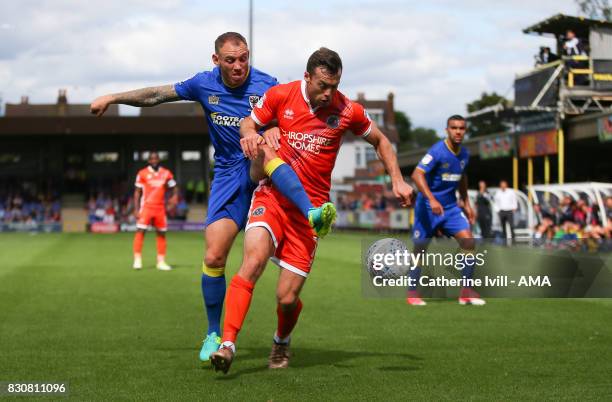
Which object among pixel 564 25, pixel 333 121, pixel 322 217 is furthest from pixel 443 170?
pixel 564 25

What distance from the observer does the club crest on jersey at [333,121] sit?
6.97m

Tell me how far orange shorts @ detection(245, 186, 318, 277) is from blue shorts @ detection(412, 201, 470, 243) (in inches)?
208

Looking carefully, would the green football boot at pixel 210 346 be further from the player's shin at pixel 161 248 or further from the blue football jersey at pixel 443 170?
A: the player's shin at pixel 161 248

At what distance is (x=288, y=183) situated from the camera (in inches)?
259

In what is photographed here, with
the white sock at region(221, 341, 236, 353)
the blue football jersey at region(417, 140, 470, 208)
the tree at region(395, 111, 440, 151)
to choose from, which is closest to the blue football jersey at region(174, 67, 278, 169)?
the white sock at region(221, 341, 236, 353)

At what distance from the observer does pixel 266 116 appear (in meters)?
6.93

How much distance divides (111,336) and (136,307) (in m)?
2.83

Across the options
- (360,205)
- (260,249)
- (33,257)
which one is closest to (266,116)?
(260,249)

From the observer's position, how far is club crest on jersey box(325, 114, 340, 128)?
6.97 m

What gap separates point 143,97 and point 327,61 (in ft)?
5.91

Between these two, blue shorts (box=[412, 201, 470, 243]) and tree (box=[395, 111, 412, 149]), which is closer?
blue shorts (box=[412, 201, 470, 243])

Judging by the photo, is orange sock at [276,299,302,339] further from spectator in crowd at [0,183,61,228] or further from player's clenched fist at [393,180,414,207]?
spectator in crowd at [0,183,61,228]

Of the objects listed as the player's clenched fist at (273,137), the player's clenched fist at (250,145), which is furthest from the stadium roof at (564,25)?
the player's clenched fist at (250,145)

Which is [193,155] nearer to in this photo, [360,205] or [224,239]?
[360,205]
